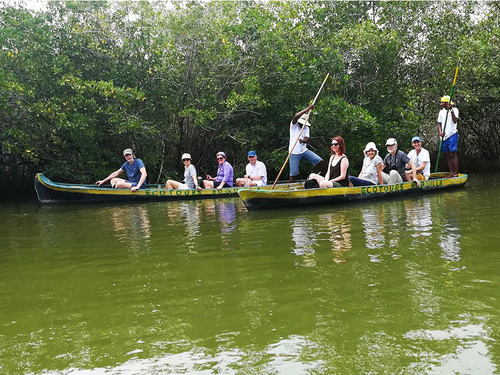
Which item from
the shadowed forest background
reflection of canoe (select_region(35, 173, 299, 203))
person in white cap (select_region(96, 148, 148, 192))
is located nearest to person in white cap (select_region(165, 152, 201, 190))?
reflection of canoe (select_region(35, 173, 299, 203))

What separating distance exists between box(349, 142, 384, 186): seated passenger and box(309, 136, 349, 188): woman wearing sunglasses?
480 mm

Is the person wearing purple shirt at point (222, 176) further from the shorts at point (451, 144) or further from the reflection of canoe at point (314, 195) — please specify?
the shorts at point (451, 144)

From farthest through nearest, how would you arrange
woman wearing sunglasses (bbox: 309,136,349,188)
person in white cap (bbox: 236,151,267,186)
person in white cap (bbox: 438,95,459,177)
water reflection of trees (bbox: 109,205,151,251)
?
person in white cap (bbox: 236,151,267,186) → person in white cap (bbox: 438,95,459,177) → woman wearing sunglasses (bbox: 309,136,349,188) → water reflection of trees (bbox: 109,205,151,251)

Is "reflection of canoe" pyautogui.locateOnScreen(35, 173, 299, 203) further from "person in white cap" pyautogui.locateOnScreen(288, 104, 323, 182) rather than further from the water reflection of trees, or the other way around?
"person in white cap" pyautogui.locateOnScreen(288, 104, 323, 182)

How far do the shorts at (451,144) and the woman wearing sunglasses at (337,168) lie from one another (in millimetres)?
3312

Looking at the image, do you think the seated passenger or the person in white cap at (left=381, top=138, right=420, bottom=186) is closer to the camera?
the seated passenger

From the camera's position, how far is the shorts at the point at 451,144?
34.5 ft

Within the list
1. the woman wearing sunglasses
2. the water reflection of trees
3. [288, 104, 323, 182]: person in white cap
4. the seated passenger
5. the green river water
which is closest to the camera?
the green river water

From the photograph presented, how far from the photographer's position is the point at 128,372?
2.35 metres

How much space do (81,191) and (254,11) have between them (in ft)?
20.2

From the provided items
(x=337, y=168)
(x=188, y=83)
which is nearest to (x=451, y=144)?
(x=337, y=168)

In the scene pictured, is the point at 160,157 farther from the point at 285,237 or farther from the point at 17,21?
the point at 285,237

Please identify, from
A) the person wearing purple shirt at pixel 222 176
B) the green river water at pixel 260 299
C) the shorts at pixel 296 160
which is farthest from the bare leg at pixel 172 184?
the green river water at pixel 260 299

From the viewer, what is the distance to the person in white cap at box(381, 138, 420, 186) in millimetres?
9180
